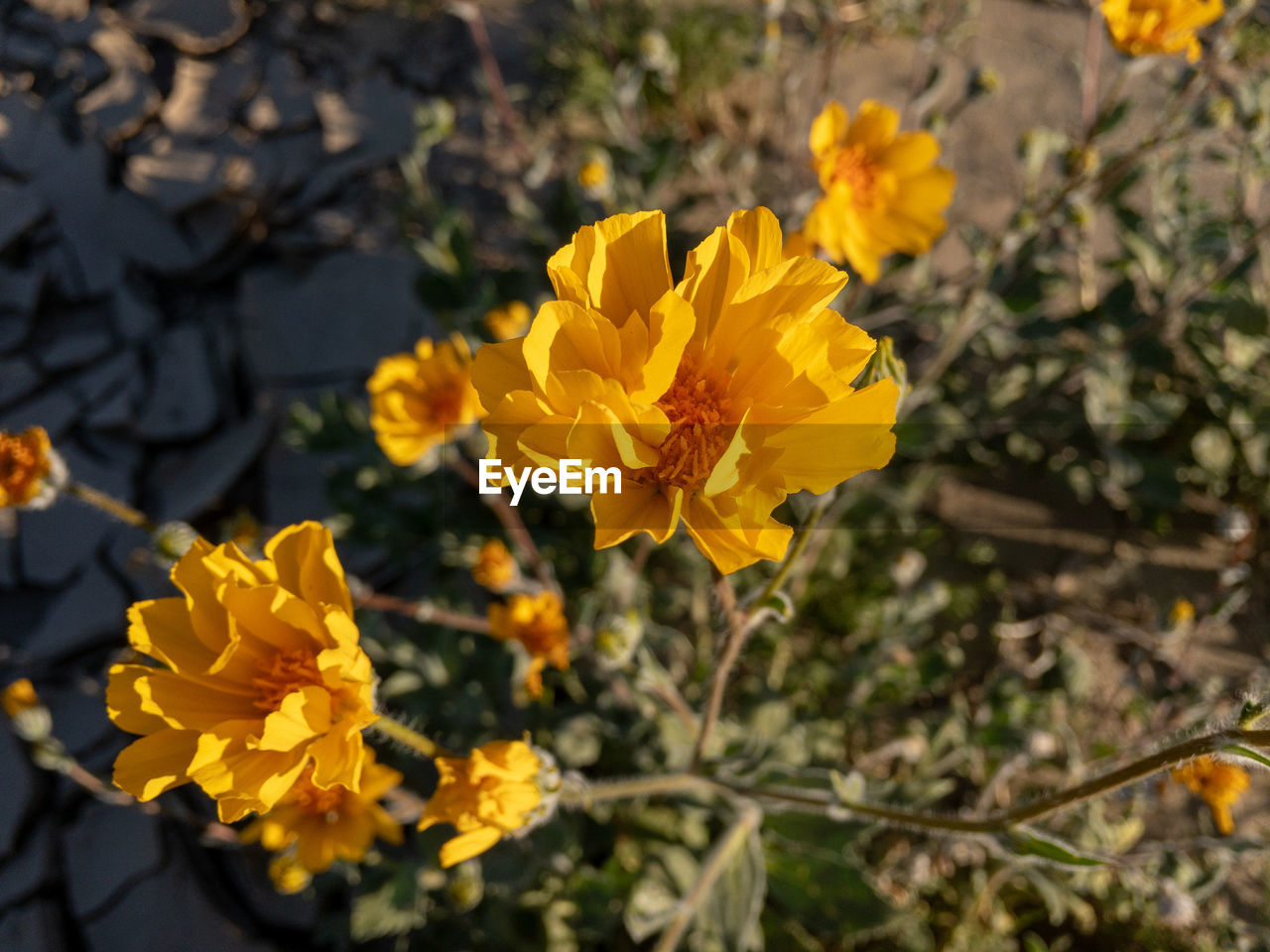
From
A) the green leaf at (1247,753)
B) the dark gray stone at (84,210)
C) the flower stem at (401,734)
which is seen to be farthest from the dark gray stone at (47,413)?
the green leaf at (1247,753)

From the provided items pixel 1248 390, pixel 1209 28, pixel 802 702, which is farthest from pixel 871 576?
pixel 1209 28

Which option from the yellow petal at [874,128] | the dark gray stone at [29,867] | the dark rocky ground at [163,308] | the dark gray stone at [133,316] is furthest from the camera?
the dark gray stone at [133,316]

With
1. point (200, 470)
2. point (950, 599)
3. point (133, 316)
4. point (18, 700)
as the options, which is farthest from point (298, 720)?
point (133, 316)

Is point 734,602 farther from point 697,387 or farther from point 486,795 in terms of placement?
point 486,795

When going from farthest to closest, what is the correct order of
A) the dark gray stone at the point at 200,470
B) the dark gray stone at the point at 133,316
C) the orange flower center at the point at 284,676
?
the dark gray stone at the point at 133,316, the dark gray stone at the point at 200,470, the orange flower center at the point at 284,676

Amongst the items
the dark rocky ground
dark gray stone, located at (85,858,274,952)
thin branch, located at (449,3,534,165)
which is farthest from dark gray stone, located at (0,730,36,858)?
thin branch, located at (449,3,534,165)

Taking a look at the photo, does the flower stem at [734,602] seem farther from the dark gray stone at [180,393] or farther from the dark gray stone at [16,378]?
the dark gray stone at [16,378]

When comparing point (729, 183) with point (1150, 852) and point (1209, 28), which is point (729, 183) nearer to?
point (1209, 28)
